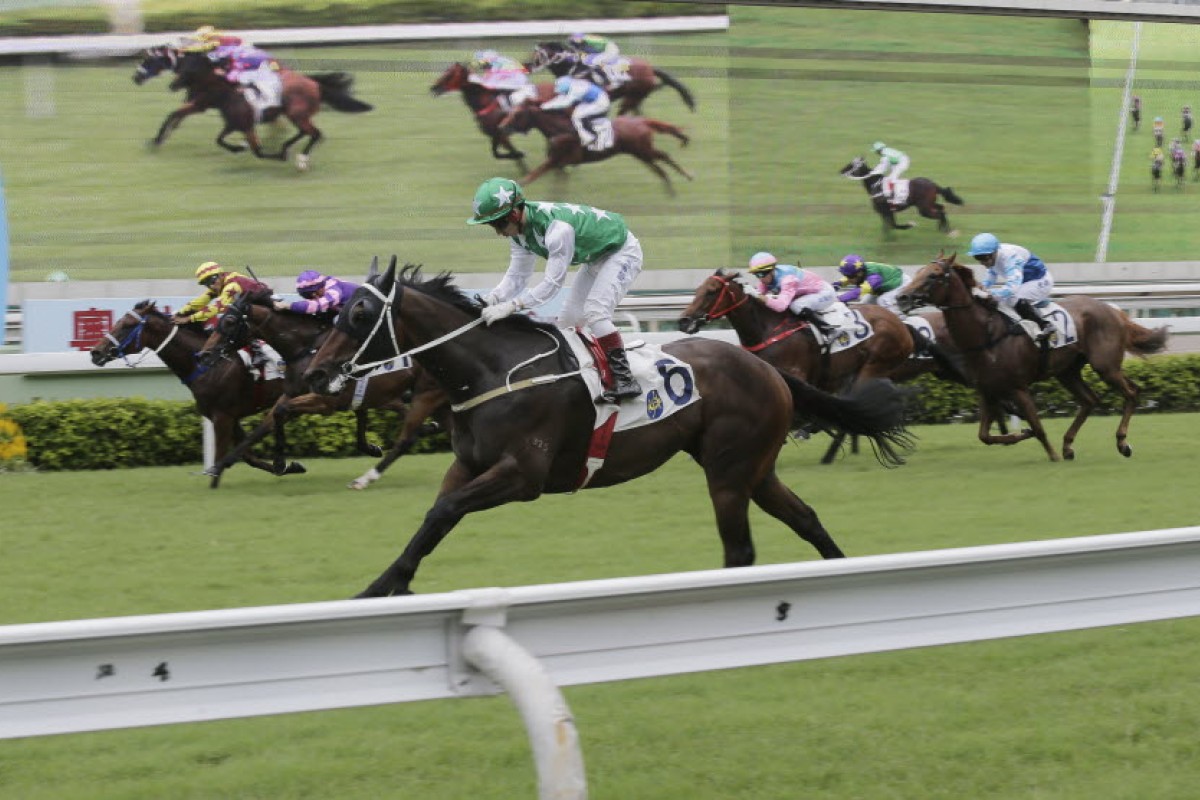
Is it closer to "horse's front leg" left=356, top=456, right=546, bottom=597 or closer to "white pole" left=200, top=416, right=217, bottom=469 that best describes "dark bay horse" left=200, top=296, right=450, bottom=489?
"white pole" left=200, top=416, right=217, bottom=469

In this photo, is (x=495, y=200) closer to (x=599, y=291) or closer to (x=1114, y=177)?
(x=599, y=291)

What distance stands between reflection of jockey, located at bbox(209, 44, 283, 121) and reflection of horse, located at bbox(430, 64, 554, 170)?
1.52 m

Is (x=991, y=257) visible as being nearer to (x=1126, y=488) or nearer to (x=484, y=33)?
(x=1126, y=488)

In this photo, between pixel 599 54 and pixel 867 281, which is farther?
pixel 599 54

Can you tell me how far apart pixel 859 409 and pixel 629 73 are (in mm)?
10228

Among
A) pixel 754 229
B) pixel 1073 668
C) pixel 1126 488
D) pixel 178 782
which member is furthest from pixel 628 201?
pixel 178 782

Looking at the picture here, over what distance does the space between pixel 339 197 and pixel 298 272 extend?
84cm

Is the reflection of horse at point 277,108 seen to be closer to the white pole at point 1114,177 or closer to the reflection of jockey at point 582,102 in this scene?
the reflection of jockey at point 582,102

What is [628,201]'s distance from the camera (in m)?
15.8

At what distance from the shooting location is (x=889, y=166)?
55.8 ft

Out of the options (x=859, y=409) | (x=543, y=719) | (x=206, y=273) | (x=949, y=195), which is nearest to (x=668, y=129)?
(x=949, y=195)

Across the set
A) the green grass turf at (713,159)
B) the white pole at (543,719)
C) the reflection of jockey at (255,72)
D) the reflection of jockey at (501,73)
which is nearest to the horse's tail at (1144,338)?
the green grass turf at (713,159)

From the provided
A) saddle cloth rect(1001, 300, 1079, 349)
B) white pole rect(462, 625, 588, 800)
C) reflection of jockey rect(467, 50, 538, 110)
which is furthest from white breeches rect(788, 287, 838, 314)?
white pole rect(462, 625, 588, 800)

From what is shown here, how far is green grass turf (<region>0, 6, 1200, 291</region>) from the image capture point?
14.2 meters
